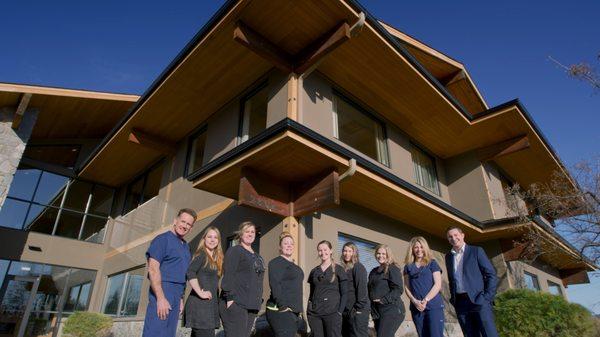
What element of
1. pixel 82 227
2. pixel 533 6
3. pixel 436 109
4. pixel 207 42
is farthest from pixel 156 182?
pixel 533 6

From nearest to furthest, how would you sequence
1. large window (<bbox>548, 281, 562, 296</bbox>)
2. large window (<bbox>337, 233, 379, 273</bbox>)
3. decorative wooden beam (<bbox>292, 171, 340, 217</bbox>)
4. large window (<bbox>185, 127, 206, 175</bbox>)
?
decorative wooden beam (<bbox>292, 171, 340, 217</bbox>) → large window (<bbox>337, 233, 379, 273</bbox>) → large window (<bbox>185, 127, 206, 175</bbox>) → large window (<bbox>548, 281, 562, 296</bbox>)

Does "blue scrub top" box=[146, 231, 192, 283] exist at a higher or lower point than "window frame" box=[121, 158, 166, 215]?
lower

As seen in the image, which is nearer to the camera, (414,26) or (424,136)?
(424,136)

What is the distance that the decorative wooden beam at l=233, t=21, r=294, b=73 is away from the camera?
655 cm

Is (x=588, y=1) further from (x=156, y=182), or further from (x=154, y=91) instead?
(x=156, y=182)

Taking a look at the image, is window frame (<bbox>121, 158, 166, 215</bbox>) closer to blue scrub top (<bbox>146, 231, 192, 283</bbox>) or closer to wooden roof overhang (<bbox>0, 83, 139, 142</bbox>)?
wooden roof overhang (<bbox>0, 83, 139, 142</bbox>)

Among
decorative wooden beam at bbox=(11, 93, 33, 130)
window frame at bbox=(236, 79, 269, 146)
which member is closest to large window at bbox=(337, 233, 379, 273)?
window frame at bbox=(236, 79, 269, 146)

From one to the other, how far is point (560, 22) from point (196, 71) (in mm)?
8760

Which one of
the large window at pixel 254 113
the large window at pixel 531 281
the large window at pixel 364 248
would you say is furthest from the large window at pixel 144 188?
the large window at pixel 531 281

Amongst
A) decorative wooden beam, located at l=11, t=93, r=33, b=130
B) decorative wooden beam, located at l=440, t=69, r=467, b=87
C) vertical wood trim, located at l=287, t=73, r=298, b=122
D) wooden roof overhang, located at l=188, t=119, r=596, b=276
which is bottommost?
wooden roof overhang, located at l=188, t=119, r=596, b=276

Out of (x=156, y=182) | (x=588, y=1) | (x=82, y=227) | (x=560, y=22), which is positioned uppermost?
(x=588, y=1)

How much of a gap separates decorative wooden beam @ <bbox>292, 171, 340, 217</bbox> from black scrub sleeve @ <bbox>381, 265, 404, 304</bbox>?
1.50 metres

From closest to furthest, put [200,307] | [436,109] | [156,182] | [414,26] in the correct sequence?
[200,307] < [436,109] < [414,26] < [156,182]

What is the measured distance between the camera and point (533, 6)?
8648 mm
